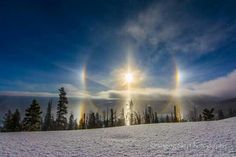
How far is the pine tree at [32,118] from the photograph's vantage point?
3675cm

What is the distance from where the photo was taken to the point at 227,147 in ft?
39.3

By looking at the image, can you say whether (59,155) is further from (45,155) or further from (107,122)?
(107,122)

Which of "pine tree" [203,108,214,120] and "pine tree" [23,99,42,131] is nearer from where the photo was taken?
"pine tree" [23,99,42,131]

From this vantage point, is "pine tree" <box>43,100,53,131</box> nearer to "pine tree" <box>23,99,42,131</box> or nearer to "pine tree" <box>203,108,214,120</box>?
"pine tree" <box>23,99,42,131</box>

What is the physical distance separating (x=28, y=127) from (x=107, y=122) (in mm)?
44199

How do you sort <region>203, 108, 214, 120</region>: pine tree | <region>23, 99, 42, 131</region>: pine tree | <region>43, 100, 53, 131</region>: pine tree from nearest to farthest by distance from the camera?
<region>23, 99, 42, 131</region>: pine tree → <region>203, 108, 214, 120</region>: pine tree → <region>43, 100, 53, 131</region>: pine tree

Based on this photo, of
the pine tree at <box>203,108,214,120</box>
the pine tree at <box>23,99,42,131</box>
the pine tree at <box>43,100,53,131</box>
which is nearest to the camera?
the pine tree at <box>23,99,42,131</box>

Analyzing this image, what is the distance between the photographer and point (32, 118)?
→ 37.2 metres

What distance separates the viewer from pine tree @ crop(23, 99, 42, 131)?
36.8 m

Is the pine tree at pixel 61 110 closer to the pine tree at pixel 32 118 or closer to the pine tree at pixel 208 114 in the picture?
the pine tree at pixel 32 118

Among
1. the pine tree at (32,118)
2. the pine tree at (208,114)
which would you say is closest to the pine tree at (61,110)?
the pine tree at (32,118)

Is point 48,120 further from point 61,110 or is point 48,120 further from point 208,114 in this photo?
point 208,114

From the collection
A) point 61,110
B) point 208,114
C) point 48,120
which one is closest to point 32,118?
point 61,110

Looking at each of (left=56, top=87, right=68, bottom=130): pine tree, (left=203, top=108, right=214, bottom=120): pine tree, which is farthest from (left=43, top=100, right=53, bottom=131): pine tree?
(left=203, top=108, right=214, bottom=120): pine tree
